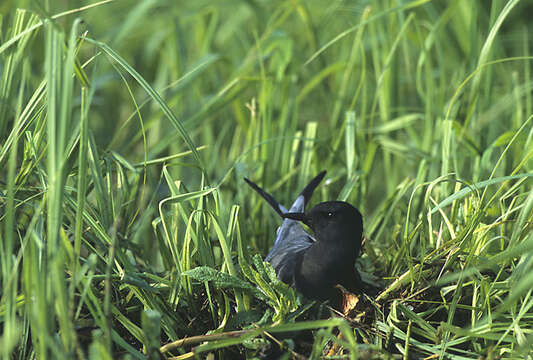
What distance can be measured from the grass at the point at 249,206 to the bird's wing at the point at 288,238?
0.32ft

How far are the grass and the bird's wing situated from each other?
0.10 meters

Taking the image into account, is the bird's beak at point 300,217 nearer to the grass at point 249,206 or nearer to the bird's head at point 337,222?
the bird's head at point 337,222

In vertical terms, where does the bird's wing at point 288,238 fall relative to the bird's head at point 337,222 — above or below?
below

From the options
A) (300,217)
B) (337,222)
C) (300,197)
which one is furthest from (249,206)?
(337,222)

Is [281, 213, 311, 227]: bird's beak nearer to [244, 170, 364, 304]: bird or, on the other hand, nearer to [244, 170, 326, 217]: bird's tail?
[244, 170, 364, 304]: bird

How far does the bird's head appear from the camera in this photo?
1747 millimetres

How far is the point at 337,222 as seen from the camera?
69.4 inches

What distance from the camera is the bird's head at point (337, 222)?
68.8 inches

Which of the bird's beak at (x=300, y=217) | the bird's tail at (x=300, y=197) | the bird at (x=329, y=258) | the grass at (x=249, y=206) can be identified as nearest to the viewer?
the grass at (x=249, y=206)

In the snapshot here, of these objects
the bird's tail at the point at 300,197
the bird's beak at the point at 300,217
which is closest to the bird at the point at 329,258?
the bird's beak at the point at 300,217

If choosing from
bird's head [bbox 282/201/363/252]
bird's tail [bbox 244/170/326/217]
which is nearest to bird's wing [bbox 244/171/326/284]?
bird's tail [bbox 244/170/326/217]

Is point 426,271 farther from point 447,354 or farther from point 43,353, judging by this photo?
point 43,353

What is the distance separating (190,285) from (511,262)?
95 centimetres

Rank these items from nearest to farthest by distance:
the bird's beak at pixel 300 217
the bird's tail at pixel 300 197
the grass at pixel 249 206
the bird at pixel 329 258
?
the grass at pixel 249 206 → the bird at pixel 329 258 → the bird's beak at pixel 300 217 → the bird's tail at pixel 300 197
